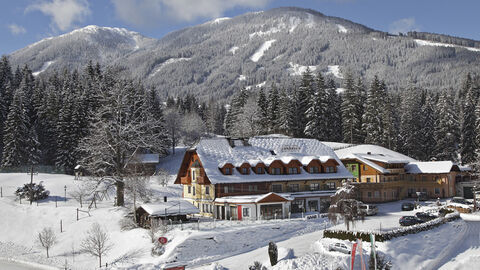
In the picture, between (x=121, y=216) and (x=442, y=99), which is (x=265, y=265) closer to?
(x=121, y=216)

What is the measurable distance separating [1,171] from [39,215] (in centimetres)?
2526

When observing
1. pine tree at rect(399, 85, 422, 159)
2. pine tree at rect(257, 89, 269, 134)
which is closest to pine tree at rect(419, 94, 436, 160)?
pine tree at rect(399, 85, 422, 159)

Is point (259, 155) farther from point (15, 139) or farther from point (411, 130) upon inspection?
point (411, 130)

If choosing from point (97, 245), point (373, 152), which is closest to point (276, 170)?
point (97, 245)

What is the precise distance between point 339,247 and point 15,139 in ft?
201

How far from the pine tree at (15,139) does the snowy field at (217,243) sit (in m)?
22.0

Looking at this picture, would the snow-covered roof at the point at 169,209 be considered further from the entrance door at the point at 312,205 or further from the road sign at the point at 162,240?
the entrance door at the point at 312,205

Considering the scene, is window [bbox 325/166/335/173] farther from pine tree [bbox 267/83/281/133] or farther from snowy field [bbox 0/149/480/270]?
pine tree [bbox 267/83/281/133]

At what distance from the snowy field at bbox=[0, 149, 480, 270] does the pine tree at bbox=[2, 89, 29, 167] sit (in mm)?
22013

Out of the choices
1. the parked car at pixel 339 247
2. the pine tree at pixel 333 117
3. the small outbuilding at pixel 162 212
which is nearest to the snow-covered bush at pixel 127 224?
the small outbuilding at pixel 162 212

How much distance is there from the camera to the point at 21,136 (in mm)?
75062

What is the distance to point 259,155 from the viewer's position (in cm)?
5912

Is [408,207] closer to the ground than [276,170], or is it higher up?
closer to the ground

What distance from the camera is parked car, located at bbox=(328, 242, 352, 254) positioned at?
1341 inches
